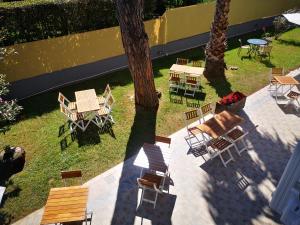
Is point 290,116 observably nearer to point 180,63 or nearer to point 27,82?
point 180,63

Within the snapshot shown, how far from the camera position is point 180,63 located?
1608 cm

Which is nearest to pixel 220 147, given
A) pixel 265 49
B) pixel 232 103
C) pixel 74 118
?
pixel 232 103

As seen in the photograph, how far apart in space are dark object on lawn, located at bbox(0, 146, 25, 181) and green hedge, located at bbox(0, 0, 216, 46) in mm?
5298

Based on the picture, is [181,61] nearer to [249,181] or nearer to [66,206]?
[249,181]

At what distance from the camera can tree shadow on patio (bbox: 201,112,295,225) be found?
8117mm

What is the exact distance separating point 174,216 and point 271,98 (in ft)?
27.0

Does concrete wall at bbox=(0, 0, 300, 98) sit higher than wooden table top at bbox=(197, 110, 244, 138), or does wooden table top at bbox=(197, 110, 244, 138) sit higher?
concrete wall at bbox=(0, 0, 300, 98)

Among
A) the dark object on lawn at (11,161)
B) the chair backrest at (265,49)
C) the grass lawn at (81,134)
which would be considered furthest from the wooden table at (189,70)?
the dark object on lawn at (11,161)

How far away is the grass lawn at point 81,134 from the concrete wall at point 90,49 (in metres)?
0.64

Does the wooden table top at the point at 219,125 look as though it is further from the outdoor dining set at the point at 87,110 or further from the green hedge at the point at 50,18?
the green hedge at the point at 50,18

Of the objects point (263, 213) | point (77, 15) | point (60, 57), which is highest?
point (77, 15)

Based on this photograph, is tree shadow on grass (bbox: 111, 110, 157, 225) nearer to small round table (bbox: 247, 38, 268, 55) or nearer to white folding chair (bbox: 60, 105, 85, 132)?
white folding chair (bbox: 60, 105, 85, 132)

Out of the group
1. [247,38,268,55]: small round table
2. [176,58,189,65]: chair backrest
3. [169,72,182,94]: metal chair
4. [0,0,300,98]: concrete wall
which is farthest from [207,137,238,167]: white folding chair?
[247,38,268,55]: small round table

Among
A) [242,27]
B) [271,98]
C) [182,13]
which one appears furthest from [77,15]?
[242,27]
